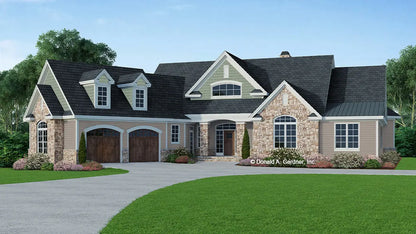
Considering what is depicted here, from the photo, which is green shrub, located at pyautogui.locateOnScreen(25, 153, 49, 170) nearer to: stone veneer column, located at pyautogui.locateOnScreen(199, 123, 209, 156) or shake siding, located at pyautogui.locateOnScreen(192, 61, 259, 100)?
stone veneer column, located at pyautogui.locateOnScreen(199, 123, 209, 156)

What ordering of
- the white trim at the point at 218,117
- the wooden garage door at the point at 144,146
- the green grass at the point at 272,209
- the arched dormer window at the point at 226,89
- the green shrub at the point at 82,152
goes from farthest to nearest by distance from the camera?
the arched dormer window at the point at 226,89 → the white trim at the point at 218,117 → the wooden garage door at the point at 144,146 → the green shrub at the point at 82,152 → the green grass at the point at 272,209

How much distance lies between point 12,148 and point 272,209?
88.9ft

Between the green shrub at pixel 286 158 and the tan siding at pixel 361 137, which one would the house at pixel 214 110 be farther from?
the green shrub at pixel 286 158

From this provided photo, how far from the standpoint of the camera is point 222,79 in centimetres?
3903

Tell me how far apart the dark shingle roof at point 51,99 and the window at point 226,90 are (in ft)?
39.7

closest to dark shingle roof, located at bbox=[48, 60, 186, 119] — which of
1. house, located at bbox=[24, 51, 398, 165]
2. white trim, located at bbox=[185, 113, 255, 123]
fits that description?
house, located at bbox=[24, 51, 398, 165]

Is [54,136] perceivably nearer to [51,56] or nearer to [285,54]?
[285,54]

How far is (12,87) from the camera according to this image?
6038 cm

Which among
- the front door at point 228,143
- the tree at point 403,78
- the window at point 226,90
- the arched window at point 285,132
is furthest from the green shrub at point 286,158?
the tree at point 403,78

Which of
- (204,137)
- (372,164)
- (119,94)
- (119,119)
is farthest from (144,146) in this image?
(372,164)

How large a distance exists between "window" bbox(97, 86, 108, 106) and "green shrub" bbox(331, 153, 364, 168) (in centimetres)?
1580

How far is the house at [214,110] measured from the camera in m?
33.1

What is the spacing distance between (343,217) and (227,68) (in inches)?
1107

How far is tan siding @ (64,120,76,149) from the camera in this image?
3259cm
